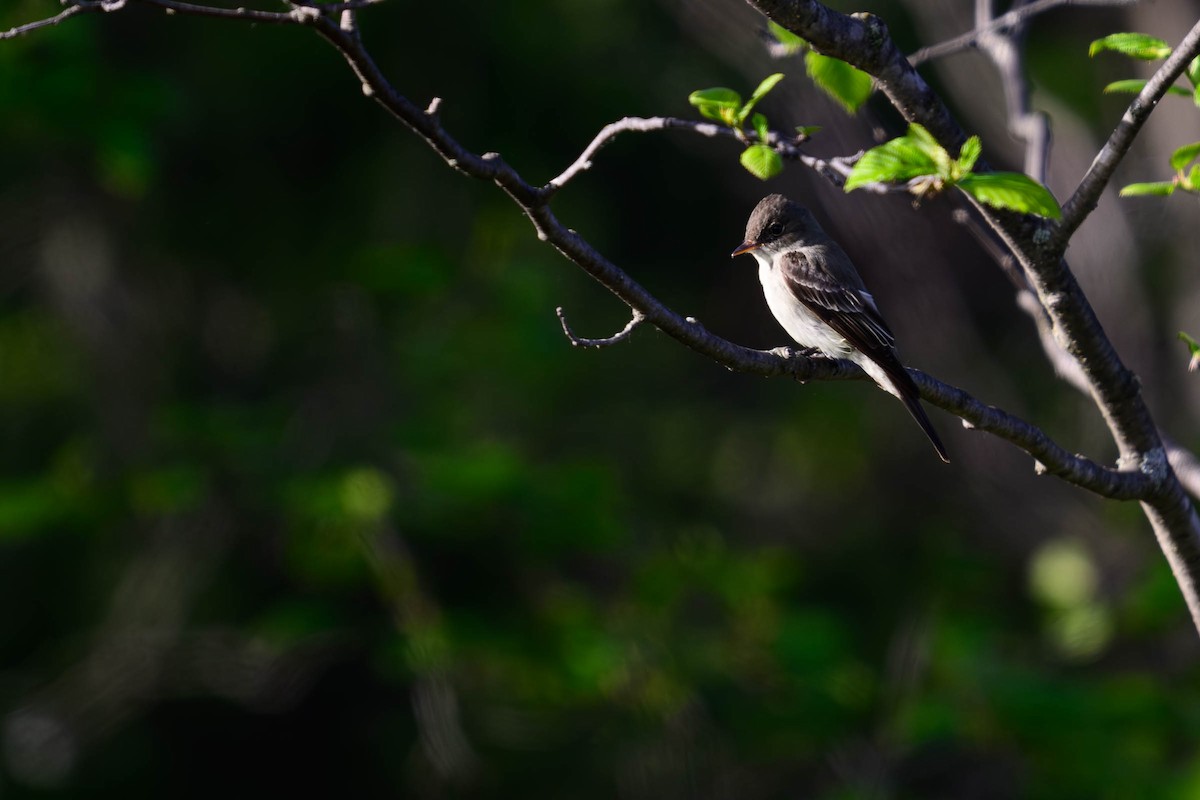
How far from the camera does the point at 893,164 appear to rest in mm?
2596

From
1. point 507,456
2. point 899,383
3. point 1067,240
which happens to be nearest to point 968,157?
point 1067,240

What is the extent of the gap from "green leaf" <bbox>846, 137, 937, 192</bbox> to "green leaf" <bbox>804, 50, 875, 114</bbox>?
600 mm

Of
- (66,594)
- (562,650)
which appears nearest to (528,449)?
(562,650)

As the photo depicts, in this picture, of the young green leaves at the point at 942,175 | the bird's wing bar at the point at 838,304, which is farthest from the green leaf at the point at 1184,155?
the bird's wing bar at the point at 838,304

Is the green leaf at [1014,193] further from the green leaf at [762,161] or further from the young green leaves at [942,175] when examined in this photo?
the green leaf at [762,161]

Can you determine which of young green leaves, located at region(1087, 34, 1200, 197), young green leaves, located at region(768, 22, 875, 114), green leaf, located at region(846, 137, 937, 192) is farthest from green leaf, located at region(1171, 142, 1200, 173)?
young green leaves, located at region(768, 22, 875, 114)

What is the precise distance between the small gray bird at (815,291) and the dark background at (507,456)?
31.7 inches

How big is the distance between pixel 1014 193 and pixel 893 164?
0.82 feet

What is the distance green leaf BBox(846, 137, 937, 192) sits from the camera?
8.46 feet

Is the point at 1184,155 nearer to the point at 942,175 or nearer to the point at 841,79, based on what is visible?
the point at 942,175

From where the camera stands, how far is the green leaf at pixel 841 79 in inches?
126

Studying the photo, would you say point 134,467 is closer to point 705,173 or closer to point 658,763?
point 658,763

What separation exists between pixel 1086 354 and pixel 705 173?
7.63 metres

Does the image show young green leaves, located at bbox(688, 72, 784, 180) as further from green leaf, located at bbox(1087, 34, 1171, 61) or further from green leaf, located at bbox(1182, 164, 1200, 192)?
green leaf, located at bbox(1182, 164, 1200, 192)
